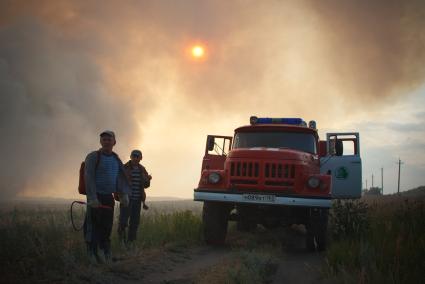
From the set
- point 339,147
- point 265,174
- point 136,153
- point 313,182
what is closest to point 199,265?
point 265,174

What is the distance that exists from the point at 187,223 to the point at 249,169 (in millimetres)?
2398

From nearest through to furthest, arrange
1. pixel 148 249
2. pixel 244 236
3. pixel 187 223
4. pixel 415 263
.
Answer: pixel 415 263 → pixel 148 249 → pixel 187 223 → pixel 244 236

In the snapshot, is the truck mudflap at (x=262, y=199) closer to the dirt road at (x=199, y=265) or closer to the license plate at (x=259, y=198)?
the license plate at (x=259, y=198)

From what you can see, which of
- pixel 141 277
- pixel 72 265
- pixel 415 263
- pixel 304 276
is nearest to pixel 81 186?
pixel 72 265

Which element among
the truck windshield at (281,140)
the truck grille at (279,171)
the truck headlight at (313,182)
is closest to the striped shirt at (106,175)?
the truck grille at (279,171)

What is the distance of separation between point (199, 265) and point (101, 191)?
209 centimetres

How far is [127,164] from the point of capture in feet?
28.1

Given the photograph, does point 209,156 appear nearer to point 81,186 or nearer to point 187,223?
point 187,223

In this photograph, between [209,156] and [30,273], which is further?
[209,156]

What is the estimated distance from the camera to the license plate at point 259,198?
26.6 feet

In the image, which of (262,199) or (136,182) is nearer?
(262,199)

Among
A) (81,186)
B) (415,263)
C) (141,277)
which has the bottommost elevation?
(141,277)

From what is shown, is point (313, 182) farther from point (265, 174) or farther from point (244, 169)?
point (244, 169)

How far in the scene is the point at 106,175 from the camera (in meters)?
6.38
